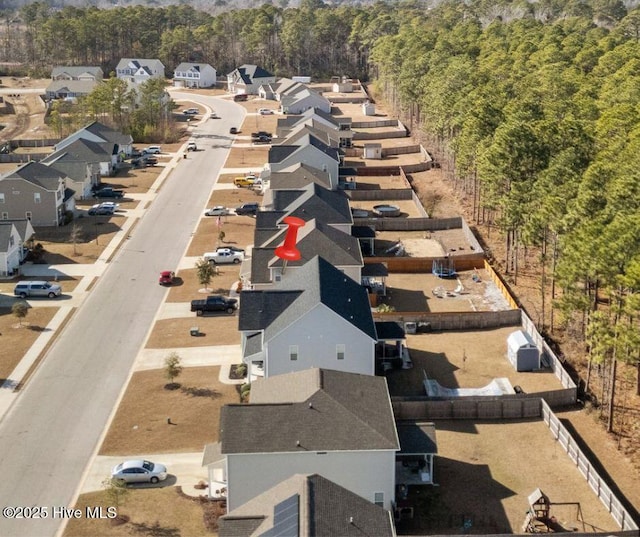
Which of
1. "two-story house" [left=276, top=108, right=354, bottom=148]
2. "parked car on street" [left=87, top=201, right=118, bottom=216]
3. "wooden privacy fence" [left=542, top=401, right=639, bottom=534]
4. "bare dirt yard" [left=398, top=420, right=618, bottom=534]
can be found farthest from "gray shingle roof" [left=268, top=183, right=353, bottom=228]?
"two-story house" [left=276, top=108, right=354, bottom=148]

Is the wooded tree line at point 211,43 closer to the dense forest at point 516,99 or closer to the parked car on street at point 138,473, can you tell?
the dense forest at point 516,99

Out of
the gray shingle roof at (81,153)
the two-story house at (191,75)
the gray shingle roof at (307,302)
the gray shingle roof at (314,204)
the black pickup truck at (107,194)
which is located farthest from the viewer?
→ the two-story house at (191,75)

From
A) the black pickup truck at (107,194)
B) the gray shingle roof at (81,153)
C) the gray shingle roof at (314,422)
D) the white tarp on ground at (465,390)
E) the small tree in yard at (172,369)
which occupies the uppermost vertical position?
the gray shingle roof at (81,153)

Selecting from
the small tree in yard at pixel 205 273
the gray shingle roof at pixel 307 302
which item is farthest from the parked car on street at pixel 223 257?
the gray shingle roof at pixel 307 302

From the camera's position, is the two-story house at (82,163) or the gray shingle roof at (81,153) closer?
the two-story house at (82,163)

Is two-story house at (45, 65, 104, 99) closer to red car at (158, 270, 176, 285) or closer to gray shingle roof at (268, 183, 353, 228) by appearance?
gray shingle roof at (268, 183, 353, 228)

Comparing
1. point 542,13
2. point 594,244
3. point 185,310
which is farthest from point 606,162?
point 542,13

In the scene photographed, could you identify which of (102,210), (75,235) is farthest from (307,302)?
(102,210)

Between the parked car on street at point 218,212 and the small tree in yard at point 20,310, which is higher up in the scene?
the parked car on street at point 218,212
